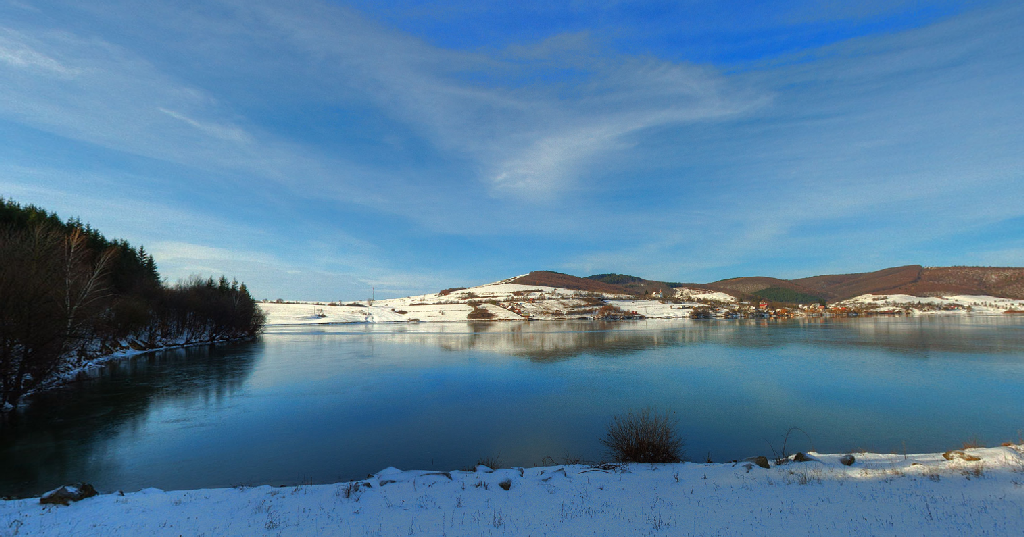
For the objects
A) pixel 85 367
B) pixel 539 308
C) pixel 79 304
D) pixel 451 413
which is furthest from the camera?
pixel 539 308

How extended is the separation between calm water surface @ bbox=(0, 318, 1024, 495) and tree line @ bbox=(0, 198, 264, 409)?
89.0 inches

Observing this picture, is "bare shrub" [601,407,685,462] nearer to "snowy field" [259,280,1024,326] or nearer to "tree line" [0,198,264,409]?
"tree line" [0,198,264,409]

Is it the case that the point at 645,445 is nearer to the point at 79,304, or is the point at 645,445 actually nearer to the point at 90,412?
the point at 90,412

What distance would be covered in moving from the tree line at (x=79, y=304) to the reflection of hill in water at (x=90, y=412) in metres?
1.67

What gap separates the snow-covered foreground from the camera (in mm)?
6484

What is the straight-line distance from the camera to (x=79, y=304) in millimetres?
23406

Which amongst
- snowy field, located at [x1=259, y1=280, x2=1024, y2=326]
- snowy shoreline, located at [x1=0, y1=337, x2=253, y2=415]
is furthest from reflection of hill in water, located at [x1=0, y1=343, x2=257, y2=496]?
snowy field, located at [x1=259, y1=280, x2=1024, y2=326]

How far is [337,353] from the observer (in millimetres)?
41031

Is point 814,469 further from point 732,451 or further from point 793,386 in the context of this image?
point 793,386

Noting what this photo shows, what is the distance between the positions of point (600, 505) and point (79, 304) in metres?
28.3

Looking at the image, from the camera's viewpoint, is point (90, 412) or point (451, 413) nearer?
point (90, 412)

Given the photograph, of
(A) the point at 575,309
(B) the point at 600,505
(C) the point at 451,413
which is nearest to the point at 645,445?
(B) the point at 600,505

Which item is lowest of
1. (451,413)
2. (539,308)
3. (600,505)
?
(451,413)

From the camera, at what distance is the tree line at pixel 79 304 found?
16.2 m
